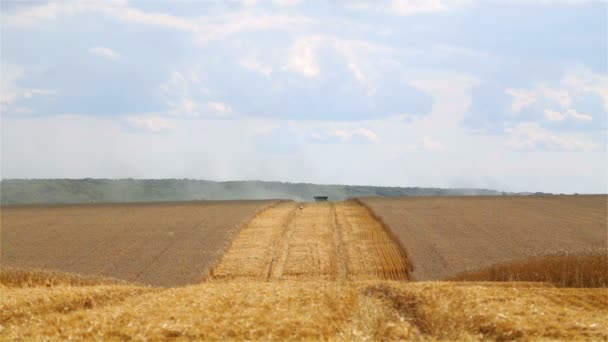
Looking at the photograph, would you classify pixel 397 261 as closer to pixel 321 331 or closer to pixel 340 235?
pixel 340 235

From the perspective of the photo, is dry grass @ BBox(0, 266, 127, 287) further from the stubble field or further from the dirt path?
the dirt path

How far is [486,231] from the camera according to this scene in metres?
33.0

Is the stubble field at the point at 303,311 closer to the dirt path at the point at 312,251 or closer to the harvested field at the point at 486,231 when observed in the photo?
the dirt path at the point at 312,251

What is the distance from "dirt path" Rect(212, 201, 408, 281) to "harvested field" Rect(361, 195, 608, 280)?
973 mm

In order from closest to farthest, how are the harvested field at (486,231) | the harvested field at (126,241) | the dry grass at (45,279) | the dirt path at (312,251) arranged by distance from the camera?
the dry grass at (45,279) < the dirt path at (312,251) < the harvested field at (126,241) < the harvested field at (486,231)

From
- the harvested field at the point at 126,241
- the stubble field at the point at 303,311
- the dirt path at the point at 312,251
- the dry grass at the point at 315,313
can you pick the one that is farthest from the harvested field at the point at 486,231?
the harvested field at the point at 126,241

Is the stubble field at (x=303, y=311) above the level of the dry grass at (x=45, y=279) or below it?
→ above

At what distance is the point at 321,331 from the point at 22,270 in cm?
1386

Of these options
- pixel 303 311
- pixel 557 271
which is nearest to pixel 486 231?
pixel 557 271

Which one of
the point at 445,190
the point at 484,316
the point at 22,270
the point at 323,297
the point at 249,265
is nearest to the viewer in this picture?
the point at 484,316

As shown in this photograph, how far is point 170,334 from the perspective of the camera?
12867 mm

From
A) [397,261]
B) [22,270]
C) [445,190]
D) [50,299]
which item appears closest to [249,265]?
[397,261]

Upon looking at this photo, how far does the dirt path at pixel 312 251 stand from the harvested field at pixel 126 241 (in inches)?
42.6

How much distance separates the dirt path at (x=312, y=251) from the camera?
24.8 metres
